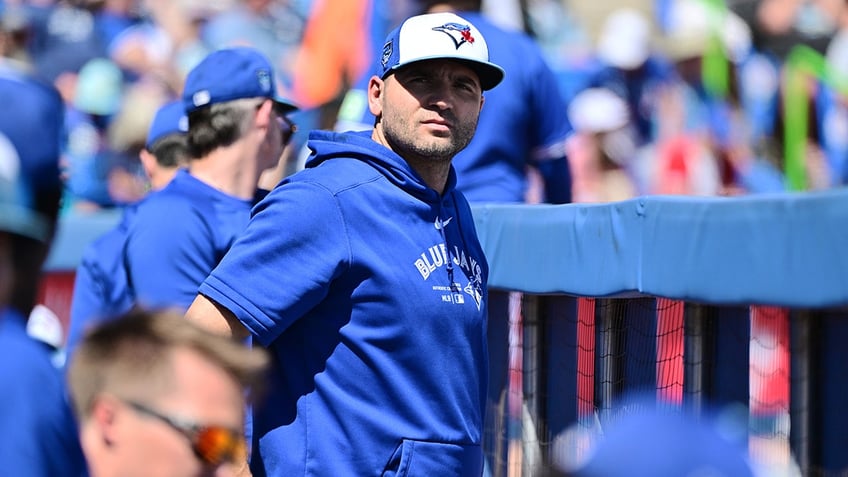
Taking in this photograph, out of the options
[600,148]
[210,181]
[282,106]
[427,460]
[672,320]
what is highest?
[600,148]

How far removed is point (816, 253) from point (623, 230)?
101 cm

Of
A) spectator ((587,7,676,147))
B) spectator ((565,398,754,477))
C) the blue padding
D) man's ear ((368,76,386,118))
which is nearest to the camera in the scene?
spectator ((565,398,754,477))

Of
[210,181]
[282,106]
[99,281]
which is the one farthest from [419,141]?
[99,281]

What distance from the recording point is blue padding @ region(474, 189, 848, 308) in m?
3.10

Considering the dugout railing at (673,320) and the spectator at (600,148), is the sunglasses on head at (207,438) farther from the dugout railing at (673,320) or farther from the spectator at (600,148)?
the spectator at (600,148)

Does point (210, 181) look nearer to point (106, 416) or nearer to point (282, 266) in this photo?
point (282, 266)

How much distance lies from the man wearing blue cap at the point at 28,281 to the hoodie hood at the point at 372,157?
169 cm

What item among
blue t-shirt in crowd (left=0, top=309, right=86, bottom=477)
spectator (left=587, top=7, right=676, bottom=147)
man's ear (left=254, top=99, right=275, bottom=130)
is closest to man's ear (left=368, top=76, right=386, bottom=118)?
man's ear (left=254, top=99, right=275, bottom=130)

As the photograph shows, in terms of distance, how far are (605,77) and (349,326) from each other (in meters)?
7.12

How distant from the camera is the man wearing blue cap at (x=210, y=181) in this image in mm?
4758

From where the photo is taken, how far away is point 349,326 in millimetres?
3641

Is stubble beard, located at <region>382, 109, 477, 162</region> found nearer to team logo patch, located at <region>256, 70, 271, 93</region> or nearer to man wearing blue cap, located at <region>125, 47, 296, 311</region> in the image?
man wearing blue cap, located at <region>125, 47, 296, 311</region>

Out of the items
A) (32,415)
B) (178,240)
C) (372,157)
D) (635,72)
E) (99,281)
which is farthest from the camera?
(635,72)

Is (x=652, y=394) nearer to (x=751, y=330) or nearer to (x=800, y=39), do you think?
(x=751, y=330)
